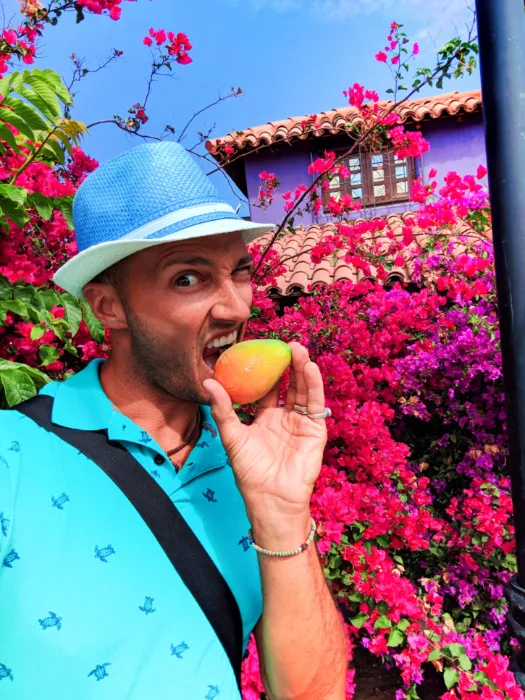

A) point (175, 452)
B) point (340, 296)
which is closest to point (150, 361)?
point (175, 452)

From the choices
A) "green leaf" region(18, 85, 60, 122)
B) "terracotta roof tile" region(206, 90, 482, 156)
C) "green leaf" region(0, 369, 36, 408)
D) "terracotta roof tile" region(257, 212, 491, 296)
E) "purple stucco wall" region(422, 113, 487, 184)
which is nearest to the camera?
"green leaf" region(0, 369, 36, 408)

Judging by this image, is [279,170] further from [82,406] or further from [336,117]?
[82,406]

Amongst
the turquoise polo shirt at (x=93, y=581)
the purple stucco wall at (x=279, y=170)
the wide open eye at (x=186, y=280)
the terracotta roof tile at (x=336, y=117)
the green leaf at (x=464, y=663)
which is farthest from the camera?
the purple stucco wall at (x=279, y=170)

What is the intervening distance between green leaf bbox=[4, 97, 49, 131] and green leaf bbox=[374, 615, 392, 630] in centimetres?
320

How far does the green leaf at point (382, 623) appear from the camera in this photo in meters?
2.63

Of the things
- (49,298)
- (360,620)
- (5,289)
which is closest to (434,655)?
(360,620)

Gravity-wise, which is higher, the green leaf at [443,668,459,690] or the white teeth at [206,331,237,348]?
the white teeth at [206,331,237,348]

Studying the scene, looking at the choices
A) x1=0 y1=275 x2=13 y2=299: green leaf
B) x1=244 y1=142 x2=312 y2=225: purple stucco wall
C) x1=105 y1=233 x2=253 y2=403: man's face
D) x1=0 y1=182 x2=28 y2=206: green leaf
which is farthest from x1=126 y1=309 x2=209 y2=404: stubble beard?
x1=244 y1=142 x2=312 y2=225: purple stucco wall

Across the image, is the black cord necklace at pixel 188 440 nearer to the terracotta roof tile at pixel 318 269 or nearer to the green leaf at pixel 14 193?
the green leaf at pixel 14 193

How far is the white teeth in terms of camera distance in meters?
1.28

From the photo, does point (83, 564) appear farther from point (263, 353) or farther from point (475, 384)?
point (475, 384)

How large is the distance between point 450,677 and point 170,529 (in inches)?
91.0

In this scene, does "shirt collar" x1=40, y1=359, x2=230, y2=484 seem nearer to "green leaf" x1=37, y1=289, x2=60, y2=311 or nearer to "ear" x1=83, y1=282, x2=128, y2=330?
"ear" x1=83, y1=282, x2=128, y2=330

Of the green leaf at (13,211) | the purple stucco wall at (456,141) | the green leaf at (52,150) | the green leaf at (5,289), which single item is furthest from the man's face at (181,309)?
the purple stucco wall at (456,141)
